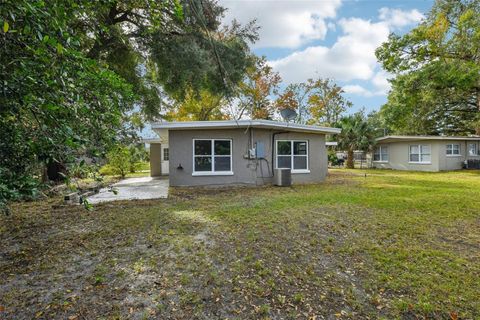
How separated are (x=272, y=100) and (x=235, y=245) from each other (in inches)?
1033

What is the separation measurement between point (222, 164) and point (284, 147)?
3173 millimetres

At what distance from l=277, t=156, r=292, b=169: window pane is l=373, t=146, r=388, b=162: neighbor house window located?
1536 cm

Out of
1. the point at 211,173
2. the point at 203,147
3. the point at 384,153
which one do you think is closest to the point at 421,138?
the point at 384,153

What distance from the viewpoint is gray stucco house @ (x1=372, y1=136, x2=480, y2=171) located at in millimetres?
19844

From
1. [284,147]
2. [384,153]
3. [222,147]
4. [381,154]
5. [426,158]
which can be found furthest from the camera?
[381,154]

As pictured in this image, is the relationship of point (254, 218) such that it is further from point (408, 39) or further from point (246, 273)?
point (408, 39)

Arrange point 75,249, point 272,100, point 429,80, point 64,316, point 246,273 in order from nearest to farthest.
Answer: point 64,316 → point 246,273 → point 75,249 → point 429,80 → point 272,100

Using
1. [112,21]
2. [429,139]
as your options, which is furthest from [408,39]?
[112,21]

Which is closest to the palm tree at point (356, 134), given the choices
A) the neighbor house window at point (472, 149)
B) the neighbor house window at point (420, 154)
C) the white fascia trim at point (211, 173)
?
the neighbor house window at point (420, 154)

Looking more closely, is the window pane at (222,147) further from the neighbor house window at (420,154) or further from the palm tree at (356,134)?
the neighbor house window at (420,154)

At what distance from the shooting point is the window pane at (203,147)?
37.0 ft

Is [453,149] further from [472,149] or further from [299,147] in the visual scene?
[299,147]

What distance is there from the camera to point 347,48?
56.7ft

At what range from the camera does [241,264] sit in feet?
12.2
